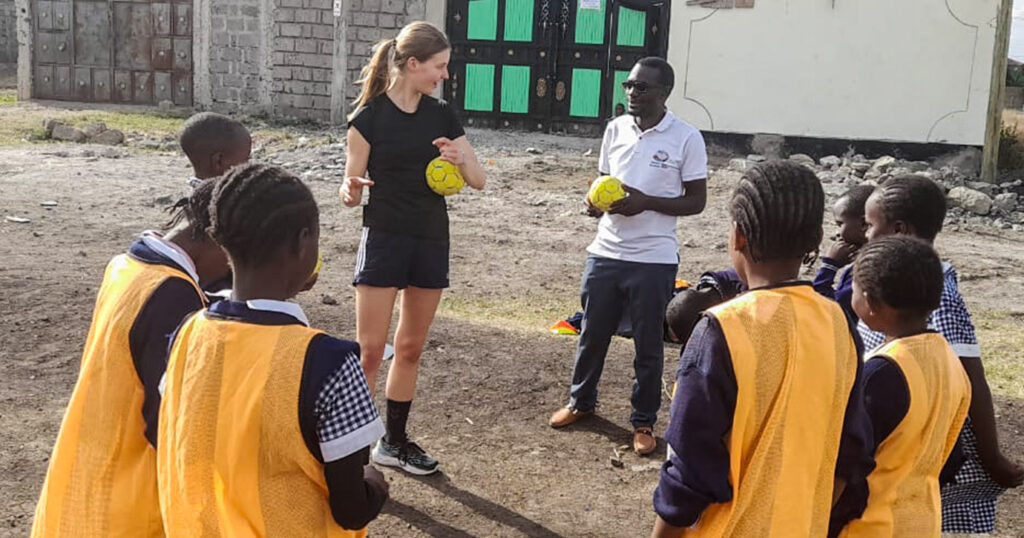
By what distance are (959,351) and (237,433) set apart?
203cm

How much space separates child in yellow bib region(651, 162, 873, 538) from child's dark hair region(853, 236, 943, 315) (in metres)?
0.32

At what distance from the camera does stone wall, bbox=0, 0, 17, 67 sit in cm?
2745

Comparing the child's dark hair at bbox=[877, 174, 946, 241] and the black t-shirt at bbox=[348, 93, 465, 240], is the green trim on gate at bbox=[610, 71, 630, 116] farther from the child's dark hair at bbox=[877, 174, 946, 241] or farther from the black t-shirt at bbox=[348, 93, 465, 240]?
the child's dark hair at bbox=[877, 174, 946, 241]

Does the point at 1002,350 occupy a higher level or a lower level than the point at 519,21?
lower

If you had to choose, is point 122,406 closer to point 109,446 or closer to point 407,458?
point 109,446

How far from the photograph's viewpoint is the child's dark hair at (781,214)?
238 centimetres

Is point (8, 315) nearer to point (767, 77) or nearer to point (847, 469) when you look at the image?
point (847, 469)

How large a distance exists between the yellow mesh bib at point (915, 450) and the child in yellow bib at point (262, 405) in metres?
1.23

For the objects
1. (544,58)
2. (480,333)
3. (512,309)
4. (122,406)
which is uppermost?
(544,58)

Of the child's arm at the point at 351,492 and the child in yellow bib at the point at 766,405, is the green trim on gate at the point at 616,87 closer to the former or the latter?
the child in yellow bib at the point at 766,405

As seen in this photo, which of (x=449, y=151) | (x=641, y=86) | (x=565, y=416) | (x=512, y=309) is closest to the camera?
(x=449, y=151)

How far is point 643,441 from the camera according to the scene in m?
4.91

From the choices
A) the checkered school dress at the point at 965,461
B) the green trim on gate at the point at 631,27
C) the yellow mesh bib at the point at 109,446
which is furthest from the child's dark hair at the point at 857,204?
the green trim on gate at the point at 631,27

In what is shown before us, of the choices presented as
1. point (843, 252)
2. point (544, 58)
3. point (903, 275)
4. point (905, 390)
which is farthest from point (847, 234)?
point (544, 58)
